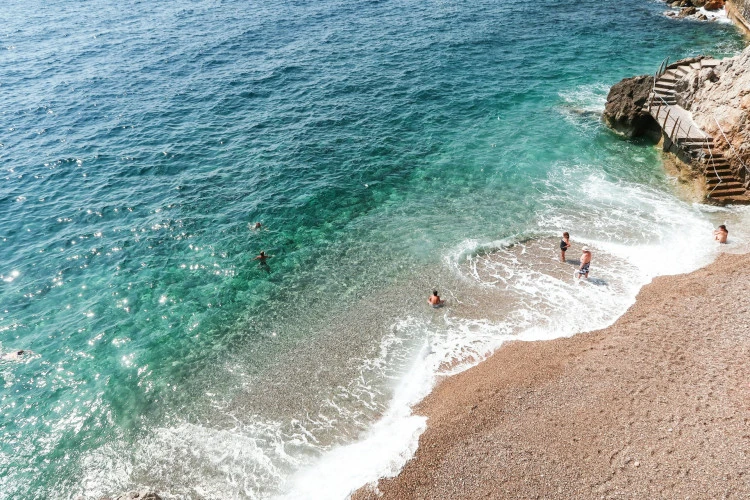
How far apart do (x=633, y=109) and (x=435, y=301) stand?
2399 cm

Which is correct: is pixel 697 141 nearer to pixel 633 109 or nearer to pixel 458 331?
pixel 633 109

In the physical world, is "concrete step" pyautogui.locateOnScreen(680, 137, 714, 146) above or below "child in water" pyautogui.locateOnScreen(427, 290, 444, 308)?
above

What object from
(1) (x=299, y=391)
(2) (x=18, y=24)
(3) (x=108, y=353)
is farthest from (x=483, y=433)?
(2) (x=18, y=24)

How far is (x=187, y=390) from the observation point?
19.8 metres

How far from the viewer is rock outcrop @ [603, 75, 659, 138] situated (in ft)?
107

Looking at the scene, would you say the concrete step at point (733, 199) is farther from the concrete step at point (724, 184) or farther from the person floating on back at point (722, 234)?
the person floating on back at point (722, 234)

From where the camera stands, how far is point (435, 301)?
2217cm

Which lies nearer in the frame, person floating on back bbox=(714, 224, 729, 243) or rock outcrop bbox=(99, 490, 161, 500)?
rock outcrop bbox=(99, 490, 161, 500)

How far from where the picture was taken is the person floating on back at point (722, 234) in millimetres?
22891

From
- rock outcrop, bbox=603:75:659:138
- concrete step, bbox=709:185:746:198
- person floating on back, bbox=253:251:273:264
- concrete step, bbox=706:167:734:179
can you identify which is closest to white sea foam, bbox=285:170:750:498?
concrete step, bbox=709:185:746:198

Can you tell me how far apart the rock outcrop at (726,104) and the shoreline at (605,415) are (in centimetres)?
1125

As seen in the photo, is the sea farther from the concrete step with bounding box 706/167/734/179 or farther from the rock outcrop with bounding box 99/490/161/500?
the concrete step with bounding box 706/167/734/179

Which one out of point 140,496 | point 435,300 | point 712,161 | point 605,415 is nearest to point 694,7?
point 712,161

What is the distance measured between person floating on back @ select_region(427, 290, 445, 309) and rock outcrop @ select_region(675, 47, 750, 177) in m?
20.7
